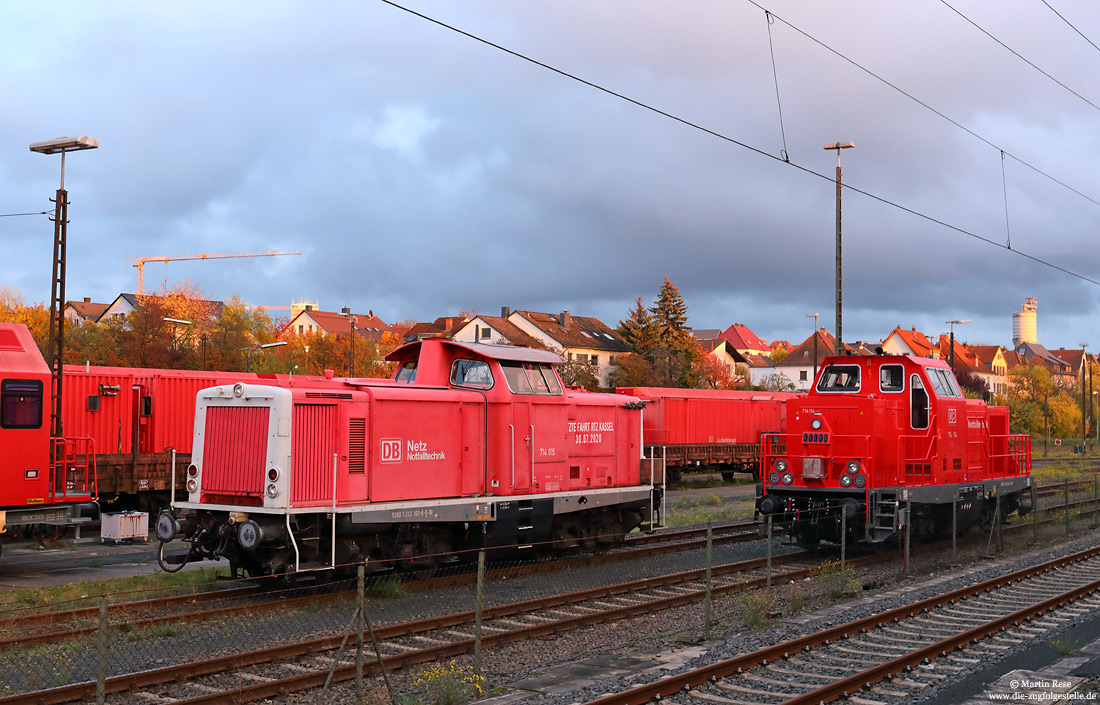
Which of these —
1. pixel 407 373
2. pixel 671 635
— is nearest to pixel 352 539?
pixel 407 373

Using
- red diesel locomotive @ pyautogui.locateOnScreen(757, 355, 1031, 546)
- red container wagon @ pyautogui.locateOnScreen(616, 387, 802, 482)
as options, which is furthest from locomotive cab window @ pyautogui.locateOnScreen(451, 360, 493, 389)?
red container wagon @ pyautogui.locateOnScreen(616, 387, 802, 482)

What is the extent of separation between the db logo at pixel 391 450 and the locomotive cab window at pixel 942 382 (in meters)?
10.3

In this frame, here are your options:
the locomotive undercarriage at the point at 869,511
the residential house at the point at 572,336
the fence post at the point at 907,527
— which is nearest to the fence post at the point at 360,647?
the locomotive undercarriage at the point at 869,511

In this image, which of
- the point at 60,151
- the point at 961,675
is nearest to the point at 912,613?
the point at 961,675

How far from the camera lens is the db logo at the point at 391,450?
1382cm

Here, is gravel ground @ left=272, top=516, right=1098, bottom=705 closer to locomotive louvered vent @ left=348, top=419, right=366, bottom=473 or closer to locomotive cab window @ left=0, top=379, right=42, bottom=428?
locomotive louvered vent @ left=348, top=419, right=366, bottom=473

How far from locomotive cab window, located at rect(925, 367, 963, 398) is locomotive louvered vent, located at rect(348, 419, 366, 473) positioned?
10.9 metres

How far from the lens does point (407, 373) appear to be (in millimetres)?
15641

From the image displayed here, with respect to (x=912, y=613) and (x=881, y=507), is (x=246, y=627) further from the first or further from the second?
(x=881, y=507)

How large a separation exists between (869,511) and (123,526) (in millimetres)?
14830

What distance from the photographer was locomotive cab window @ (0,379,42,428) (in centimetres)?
1639

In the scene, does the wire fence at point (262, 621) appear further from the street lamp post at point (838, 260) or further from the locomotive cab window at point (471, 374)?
the street lamp post at point (838, 260)

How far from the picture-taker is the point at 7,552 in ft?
64.2

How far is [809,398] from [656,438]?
19864mm
